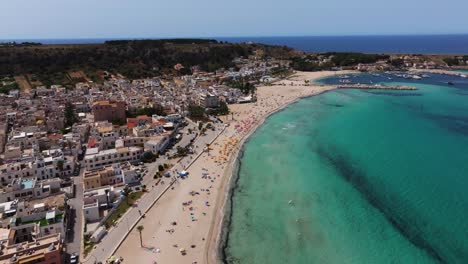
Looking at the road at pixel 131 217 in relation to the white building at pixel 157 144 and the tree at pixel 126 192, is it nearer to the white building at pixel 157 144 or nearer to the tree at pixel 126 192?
the tree at pixel 126 192

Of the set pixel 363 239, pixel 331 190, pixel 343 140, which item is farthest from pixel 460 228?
pixel 343 140

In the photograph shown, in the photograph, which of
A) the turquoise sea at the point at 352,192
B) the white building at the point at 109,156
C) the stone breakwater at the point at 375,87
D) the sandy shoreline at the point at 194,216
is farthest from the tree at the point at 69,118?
the stone breakwater at the point at 375,87

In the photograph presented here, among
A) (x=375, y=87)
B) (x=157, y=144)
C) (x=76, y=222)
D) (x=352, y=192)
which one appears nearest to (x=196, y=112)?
(x=157, y=144)

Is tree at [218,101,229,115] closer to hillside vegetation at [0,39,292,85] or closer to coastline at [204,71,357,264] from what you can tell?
coastline at [204,71,357,264]

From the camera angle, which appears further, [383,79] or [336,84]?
[383,79]

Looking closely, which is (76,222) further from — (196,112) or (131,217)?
(196,112)

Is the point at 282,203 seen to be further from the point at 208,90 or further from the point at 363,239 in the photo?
the point at 208,90
